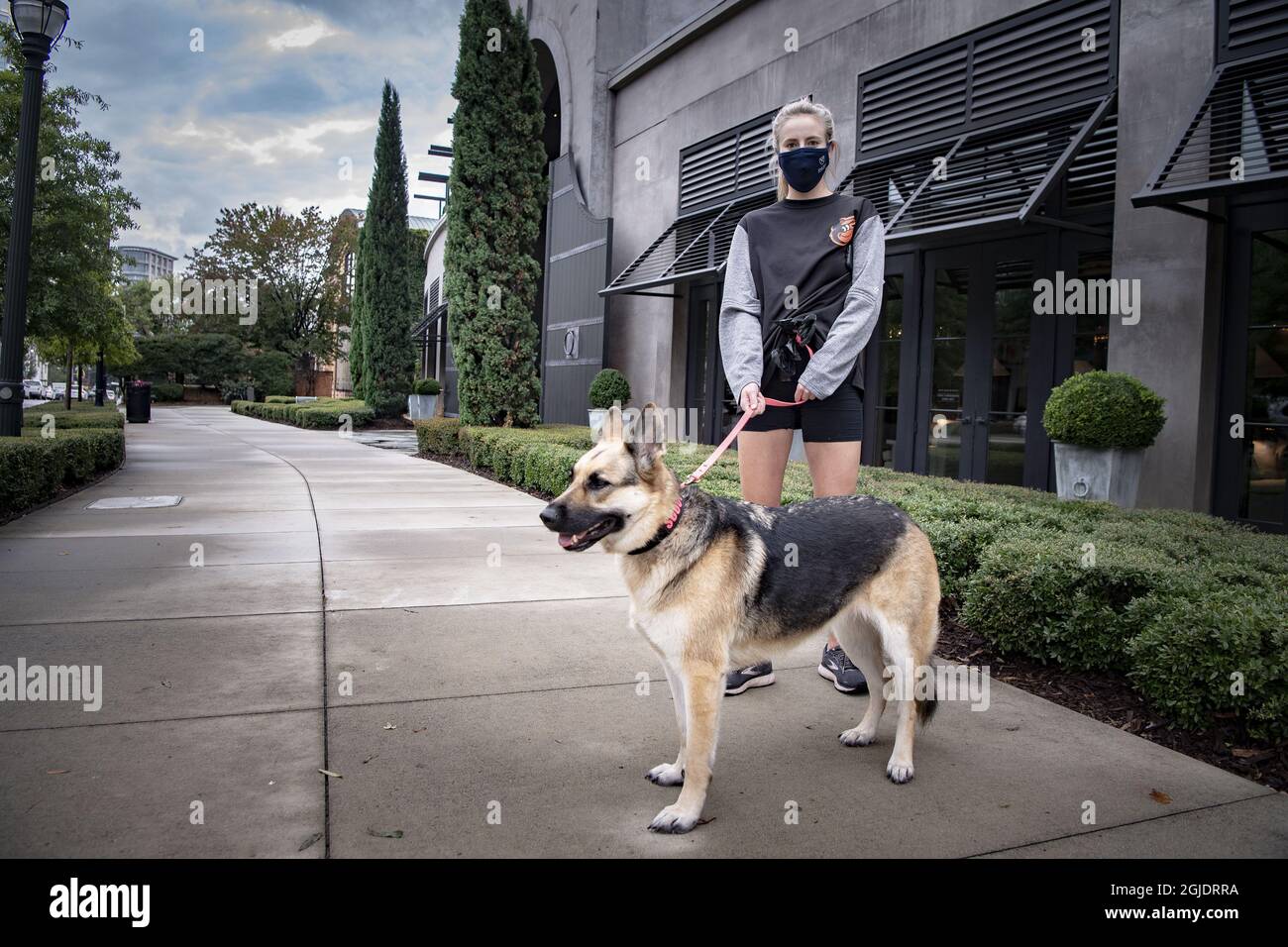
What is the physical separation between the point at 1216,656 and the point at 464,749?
292 centimetres

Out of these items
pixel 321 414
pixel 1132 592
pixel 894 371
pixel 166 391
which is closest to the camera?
pixel 1132 592

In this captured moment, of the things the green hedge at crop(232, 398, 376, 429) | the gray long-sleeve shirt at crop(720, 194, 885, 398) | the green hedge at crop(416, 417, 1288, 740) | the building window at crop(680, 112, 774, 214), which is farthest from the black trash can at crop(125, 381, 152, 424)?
the gray long-sleeve shirt at crop(720, 194, 885, 398)

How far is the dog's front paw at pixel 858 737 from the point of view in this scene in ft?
11.0

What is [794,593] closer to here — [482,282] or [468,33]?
[482,282]

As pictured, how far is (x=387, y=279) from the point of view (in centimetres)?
2795

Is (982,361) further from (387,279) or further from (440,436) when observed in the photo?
(387,279)

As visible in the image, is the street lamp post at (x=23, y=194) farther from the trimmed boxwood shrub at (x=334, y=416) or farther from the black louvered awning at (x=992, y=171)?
the trimmed boxwood shrub at (x=334, y=416)

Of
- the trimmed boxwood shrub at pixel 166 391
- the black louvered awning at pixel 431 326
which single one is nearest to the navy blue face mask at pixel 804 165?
the black louvered awning at pixel 431 326

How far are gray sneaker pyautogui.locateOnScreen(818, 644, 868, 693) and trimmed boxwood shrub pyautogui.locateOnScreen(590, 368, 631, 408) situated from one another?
11946 mm

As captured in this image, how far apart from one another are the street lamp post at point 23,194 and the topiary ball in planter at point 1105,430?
10.7 m

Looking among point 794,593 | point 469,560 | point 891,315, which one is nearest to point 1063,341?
point 891,315

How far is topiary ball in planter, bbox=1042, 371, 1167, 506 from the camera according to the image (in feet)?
23.3

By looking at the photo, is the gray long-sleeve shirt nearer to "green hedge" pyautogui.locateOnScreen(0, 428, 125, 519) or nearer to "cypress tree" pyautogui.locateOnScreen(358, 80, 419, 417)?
"green hedge" pyautogui.locateOnScreen(0, 428, 125, 519)

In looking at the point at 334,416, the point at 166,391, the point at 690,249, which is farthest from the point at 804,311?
the point at 166,391
